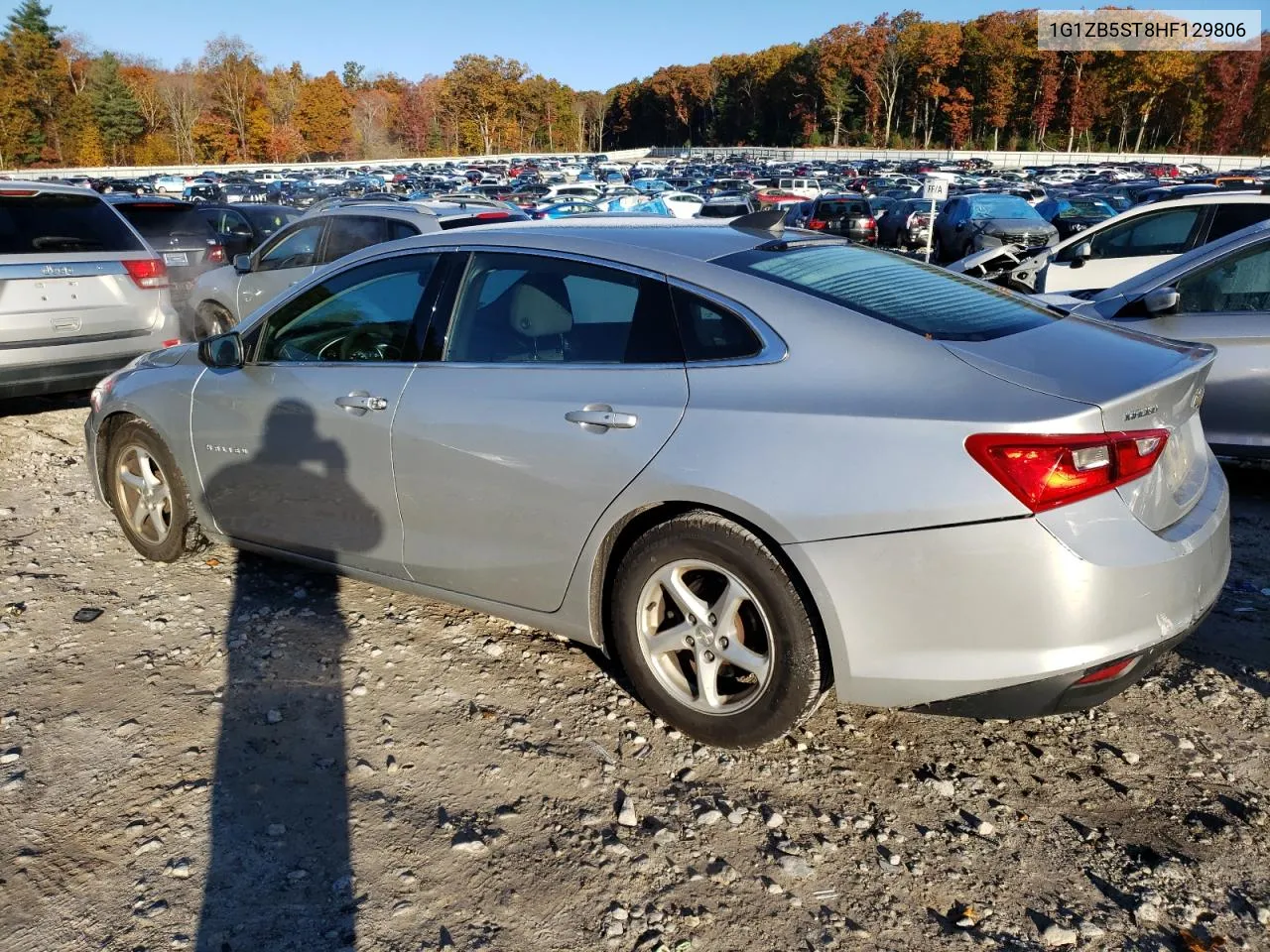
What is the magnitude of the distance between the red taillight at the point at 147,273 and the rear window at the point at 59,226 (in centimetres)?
14

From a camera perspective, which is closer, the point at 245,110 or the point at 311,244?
the point at 311,244

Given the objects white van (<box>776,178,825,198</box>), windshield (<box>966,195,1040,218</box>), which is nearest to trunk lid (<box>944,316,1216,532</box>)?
windshield (<box>966,195,1040,218</box>)

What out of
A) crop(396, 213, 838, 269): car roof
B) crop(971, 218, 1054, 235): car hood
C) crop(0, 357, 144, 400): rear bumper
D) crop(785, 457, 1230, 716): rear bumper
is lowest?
crop(0, 357, 144, 400): rear bumper

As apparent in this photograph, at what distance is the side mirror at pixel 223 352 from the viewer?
4.11 metres

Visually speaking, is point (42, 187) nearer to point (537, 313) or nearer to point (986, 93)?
point (537, 313)

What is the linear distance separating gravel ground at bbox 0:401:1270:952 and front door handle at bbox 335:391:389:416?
970mm

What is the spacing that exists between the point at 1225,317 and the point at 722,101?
12253 centimetres

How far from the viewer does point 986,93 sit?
297 feet

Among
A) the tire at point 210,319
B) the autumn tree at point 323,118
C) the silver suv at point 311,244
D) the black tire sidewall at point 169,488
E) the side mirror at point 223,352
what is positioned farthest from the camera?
the autumn tree at point 323,118

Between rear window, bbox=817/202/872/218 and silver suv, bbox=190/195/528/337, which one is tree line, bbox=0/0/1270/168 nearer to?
rear window, bbox=817/202/872/218

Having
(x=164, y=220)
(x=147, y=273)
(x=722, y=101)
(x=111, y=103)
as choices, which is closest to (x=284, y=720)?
(x=147, y=273)

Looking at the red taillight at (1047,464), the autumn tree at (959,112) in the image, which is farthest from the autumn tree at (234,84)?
the red taillight at (1047,464)

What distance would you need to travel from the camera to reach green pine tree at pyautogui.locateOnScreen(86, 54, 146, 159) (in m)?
88.3

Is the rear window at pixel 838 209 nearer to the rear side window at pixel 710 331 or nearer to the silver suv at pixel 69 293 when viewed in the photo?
the silver suv at pixel 69 293
